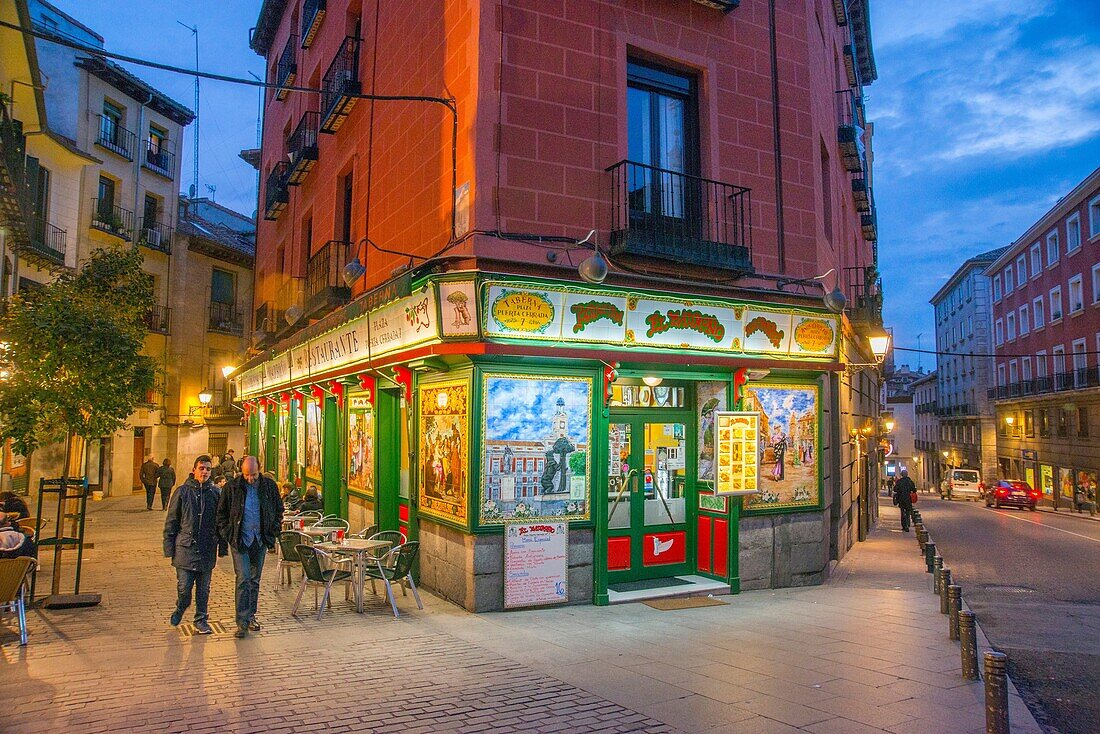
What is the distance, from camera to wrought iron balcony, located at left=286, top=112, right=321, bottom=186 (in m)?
16.6

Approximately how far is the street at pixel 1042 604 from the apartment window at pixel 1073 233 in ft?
63.0

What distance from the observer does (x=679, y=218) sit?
10414mm

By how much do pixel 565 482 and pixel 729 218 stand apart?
4686 mm

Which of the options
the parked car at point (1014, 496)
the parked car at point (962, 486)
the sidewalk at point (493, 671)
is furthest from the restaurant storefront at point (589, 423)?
the parked car at point (962, 486)

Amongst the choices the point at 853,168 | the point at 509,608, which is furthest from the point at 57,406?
the point at 853,168

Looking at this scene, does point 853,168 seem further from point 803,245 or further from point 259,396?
point 259,396

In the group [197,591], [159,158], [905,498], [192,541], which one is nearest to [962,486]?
[905,498]

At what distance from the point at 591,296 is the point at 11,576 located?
667 cm

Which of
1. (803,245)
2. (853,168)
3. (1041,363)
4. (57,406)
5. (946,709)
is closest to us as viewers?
(946,709)

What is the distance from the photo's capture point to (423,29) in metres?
10.6

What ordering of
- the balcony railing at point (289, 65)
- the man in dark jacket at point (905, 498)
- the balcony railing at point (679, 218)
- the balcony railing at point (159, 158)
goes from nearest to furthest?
the balcony railing at point (679, 218), the balcony railing at point (289, 65), the man in dark jacket at point (905, 498), the balcony railing at point (159, 158)

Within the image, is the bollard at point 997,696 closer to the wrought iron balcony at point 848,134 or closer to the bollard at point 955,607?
the bollard at point 955,607

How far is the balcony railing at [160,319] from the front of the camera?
2797cm

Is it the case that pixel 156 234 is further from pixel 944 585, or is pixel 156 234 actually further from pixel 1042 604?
pixel 1042 604
